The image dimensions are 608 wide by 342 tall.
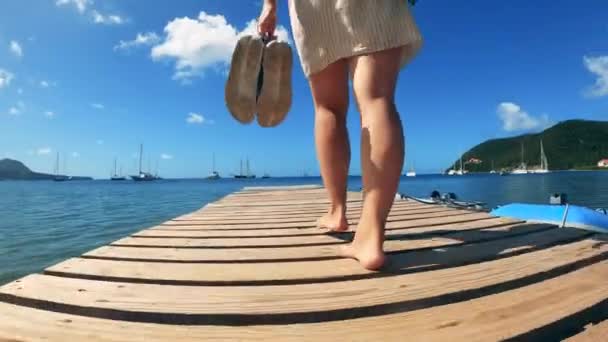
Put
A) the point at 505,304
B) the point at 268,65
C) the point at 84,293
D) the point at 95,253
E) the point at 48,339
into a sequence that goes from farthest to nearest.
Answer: the point at 268,65
the point at 95,253
the point at 84,293
the point at 505,304
the point at 48,339

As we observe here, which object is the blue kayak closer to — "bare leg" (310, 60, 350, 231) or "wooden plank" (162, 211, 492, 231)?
"wooden plank" (162, 211, 492, 231)

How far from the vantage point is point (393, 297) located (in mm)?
992

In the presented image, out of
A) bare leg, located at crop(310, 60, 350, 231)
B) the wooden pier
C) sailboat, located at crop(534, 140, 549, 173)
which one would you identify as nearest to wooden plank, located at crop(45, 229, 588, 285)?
the wooden pier

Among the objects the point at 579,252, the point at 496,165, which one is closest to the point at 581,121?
the point at 496,165

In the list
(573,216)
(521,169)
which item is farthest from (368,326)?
(521,169)

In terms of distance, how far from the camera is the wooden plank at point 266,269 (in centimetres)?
118

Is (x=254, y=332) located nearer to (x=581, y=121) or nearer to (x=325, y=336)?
(x=325, y=336)

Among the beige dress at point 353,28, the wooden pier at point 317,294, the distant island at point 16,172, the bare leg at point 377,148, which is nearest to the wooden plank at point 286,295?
the wooden pier at point 317,294

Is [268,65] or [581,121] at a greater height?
[581,121]

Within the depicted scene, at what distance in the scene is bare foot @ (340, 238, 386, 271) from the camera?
4.13 feet

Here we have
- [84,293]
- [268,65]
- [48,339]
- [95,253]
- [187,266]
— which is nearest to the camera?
[48,339]

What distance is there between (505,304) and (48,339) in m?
1.16

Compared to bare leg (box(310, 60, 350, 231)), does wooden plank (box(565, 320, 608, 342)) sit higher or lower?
lower

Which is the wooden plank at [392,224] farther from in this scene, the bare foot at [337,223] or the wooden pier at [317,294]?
the wooden pier at [317,294]
